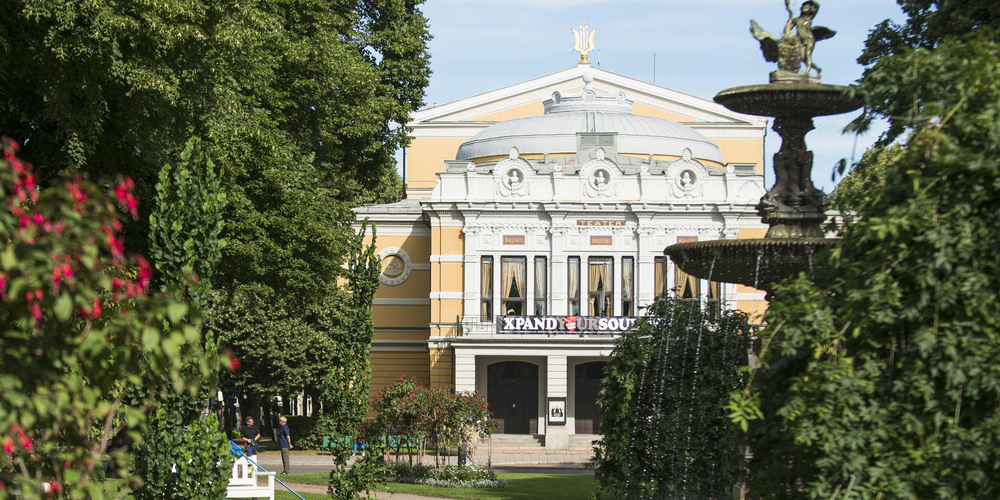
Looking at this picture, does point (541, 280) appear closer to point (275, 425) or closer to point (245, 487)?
point (275, 425)

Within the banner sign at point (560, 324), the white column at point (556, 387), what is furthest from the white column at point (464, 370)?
the white column at point (556, 387)

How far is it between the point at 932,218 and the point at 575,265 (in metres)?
36.1

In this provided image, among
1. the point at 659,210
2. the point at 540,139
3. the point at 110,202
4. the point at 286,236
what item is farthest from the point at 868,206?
the point at 540,139

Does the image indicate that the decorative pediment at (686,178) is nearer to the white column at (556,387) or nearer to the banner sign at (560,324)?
the banner sign at (560,324)

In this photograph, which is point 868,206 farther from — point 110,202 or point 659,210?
point 659,210

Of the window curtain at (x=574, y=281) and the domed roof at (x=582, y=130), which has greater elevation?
the domed roof at (x=582, y=130)

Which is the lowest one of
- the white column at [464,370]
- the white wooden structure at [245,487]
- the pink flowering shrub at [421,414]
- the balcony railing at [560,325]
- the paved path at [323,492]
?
the paved path at [323,492]

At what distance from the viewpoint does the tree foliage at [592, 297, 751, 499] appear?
15586 millimetres

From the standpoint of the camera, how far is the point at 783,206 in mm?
13953

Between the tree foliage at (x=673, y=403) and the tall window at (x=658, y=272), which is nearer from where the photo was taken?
the tree foliage at (x=673, y=403)

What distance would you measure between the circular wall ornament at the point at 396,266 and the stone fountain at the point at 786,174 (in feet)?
112

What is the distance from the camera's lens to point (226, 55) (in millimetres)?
20359

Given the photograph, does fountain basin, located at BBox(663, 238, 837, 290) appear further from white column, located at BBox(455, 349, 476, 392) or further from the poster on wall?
white column, located at BBox(455, 349, 476, 392)

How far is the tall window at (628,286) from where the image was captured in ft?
143
